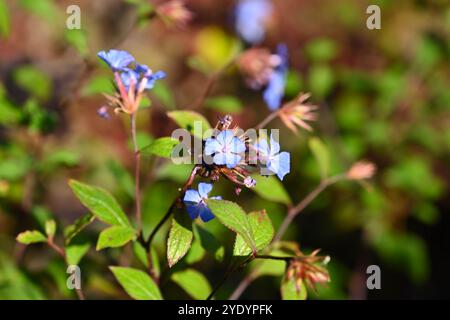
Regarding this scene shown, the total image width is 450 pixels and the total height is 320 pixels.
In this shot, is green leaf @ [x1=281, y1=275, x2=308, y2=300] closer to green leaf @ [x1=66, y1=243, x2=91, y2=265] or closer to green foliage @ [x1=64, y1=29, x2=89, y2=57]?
green leaf @ [x1=66, y1=243, x2=91, y2=265]

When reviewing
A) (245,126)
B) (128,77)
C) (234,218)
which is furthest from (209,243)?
(245,126)

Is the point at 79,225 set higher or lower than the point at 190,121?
lower

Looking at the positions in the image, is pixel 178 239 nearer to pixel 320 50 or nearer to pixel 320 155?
pixel 320 155

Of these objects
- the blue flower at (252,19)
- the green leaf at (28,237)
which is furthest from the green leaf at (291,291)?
the blue flower at (252,19)

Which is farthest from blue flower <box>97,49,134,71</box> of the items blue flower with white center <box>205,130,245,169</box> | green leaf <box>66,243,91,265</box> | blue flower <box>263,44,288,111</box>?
blue flower <box>263,44,288,111</box>

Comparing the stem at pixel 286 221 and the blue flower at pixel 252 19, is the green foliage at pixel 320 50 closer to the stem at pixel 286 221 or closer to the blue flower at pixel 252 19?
the blue flower at pixel 252 19
